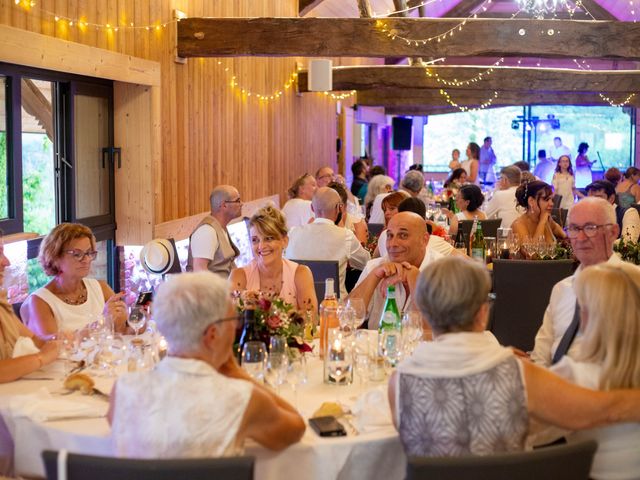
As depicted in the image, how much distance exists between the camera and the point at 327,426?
284 centimetres

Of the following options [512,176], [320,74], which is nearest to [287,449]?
[512,176]

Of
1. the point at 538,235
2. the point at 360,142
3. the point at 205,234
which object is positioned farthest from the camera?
the point at 360,142

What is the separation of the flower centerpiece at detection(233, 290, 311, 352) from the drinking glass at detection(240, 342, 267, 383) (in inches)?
11.2

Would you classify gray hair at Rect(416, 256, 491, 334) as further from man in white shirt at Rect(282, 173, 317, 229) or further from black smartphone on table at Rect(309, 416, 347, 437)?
man in white shirt at Rect(282, 173, 317, 229)

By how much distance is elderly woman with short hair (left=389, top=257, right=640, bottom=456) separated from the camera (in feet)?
8.28

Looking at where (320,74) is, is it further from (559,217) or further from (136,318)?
(136,318)

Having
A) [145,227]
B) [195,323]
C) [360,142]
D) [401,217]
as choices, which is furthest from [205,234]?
[360,142]

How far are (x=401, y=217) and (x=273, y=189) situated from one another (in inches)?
307

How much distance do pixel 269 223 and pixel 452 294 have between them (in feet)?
7.38

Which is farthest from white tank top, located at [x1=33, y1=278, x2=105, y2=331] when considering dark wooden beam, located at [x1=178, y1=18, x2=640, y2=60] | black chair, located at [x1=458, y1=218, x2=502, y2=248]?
black chair, located at [x1=458, y1=218, x2=502, y2=248]

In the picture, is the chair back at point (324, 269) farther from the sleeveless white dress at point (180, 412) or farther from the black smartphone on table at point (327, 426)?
the sleeveless white dress at point (180, 412)

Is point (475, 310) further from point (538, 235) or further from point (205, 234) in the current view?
point (538, 235)

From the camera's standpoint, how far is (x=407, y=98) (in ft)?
62.8

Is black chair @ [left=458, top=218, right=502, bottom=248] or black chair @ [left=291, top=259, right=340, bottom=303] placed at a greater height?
black chair @ [left=458, top=218, right=502, bottom=248]
